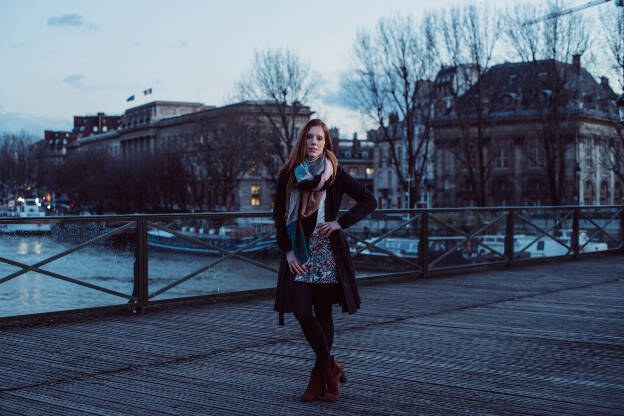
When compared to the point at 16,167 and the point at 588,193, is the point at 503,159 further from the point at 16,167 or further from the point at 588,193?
the point at 16,167

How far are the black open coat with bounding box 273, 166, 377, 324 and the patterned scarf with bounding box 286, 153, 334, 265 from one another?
0.07m

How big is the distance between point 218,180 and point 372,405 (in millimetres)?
54296

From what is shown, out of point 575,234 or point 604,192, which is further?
point 604,192

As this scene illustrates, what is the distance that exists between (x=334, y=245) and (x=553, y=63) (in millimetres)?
38307

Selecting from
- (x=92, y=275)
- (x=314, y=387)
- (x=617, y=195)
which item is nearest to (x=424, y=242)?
(x=92, y=275)

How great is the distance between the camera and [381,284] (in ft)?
39.7

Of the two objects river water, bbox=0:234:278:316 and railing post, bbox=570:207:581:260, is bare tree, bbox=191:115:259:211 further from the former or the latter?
river water, bbox=0:234:278:316

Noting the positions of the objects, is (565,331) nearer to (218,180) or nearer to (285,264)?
(285,264)

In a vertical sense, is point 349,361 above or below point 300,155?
below

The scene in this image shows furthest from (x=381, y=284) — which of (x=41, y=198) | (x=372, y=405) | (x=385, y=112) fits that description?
(x=41, y=198)

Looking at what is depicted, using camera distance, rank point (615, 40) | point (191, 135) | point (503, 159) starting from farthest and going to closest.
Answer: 1. point (503, 159)
2. point (191, 135)
3. point (615, 40)

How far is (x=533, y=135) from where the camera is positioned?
66812 millimetres

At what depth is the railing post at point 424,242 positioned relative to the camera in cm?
1294

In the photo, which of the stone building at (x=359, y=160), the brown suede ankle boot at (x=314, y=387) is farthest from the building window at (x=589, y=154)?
the stone building at (x=359, y=160)
